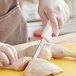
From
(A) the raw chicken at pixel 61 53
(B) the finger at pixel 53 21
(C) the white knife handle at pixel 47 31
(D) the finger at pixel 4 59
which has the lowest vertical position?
(A) the raw chicken at pixel 61 53

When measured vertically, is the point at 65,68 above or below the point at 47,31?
below

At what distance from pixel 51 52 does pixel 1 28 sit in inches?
13.2

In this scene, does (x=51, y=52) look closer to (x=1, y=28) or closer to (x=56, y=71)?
(x=56, y=71)

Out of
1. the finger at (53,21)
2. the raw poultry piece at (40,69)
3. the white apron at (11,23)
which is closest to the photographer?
the raw poultry piece at (40,69)

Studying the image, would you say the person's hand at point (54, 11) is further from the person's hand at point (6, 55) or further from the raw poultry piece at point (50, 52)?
the person's hand at point (6, 55)

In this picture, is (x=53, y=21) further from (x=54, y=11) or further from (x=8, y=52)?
(x=8, y=52)

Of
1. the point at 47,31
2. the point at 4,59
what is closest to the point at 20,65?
the point at 4,59

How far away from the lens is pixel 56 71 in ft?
2.84

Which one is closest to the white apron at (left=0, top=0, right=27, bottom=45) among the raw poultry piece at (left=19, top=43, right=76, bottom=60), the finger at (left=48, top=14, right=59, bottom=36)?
the raw poultry piece at (left=19, top=43, right=76, bottom=60)

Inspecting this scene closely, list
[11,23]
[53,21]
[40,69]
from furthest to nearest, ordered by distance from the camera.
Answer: [11,23], [53,21], [40,69]

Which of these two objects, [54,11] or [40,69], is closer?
[40,69]

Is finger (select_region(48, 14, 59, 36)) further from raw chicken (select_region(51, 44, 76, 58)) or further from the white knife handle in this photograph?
raw chicken (select_region(51, 44, 76, 58))

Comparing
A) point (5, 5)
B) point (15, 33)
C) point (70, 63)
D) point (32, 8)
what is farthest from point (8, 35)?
point (32, 8)

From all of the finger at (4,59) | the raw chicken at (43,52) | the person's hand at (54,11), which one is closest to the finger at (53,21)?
the person's hand at (54,11)
